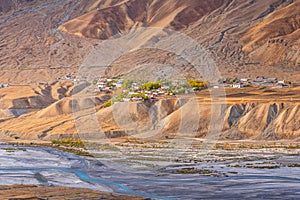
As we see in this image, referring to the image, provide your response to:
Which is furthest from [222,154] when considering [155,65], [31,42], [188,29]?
[31,42]

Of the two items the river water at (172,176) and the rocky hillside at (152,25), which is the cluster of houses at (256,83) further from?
the river water at (172,176)

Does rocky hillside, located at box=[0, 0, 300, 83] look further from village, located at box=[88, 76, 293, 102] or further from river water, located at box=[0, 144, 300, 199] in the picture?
river water, located at box=[0, 144, 300, 199]

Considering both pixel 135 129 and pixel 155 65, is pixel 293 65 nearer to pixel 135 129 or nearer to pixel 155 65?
pixel 155 65

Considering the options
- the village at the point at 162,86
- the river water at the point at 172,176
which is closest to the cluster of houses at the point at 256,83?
the village at the point at 162,86

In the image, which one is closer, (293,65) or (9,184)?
(9,184)

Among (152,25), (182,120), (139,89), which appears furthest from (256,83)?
(152,25)

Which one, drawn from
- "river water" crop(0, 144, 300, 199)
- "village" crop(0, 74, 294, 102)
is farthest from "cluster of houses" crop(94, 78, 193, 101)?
"river water" crop(0, 144, 300, 199)
